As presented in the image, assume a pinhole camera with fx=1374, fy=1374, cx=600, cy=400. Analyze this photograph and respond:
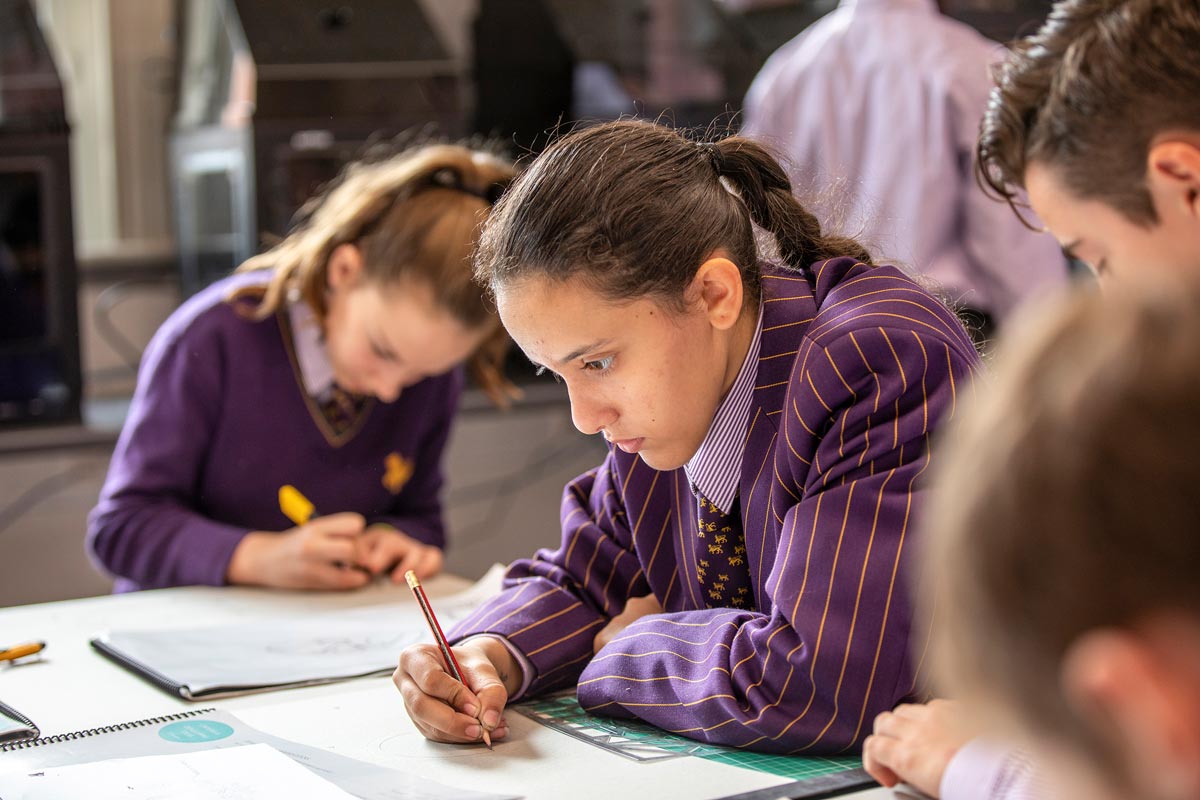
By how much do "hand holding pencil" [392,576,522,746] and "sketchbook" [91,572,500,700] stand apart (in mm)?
121

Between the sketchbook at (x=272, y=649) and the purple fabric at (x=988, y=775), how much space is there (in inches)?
21.2

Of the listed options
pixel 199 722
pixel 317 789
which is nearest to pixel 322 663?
pixel 199 722

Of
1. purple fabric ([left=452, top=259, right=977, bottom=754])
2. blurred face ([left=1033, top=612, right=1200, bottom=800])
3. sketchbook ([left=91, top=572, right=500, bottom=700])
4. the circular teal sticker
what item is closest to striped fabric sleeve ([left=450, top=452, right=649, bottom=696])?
purple fabric ([left=452, top=259, right=977, bottom=754])

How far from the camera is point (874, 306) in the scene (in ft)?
3.24

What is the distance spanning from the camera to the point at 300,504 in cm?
166

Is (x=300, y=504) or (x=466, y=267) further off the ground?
(x=466, y=267)

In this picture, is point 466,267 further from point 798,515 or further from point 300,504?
point 798,515

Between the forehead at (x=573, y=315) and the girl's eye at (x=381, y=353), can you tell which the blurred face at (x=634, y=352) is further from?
the girl's eye at (x=381, y=353)

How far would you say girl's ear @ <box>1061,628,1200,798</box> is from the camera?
0.40 m

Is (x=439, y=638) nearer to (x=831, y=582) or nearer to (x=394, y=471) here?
(x=831, y=582)

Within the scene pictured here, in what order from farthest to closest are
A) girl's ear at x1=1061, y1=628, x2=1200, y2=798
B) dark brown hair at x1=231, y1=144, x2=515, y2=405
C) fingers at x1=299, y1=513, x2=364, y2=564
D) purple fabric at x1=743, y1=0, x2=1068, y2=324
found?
purple fabric at x1=743, y1=0, x2=1068, y2=324 → dark brown hair at x1=231, y1=144, x2=515, y2=405 → fingers at x1=299, y1=513, x2=364, y2=564 → girl's ear at x1=1061, y1=628, x2=1200, y2=798

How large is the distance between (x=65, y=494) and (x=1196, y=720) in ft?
9.14

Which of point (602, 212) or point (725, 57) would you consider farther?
point (725, 57)

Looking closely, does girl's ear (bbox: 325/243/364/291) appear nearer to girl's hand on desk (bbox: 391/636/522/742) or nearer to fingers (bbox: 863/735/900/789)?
girl's hand on desk (bbox: 391/636/522/742)
